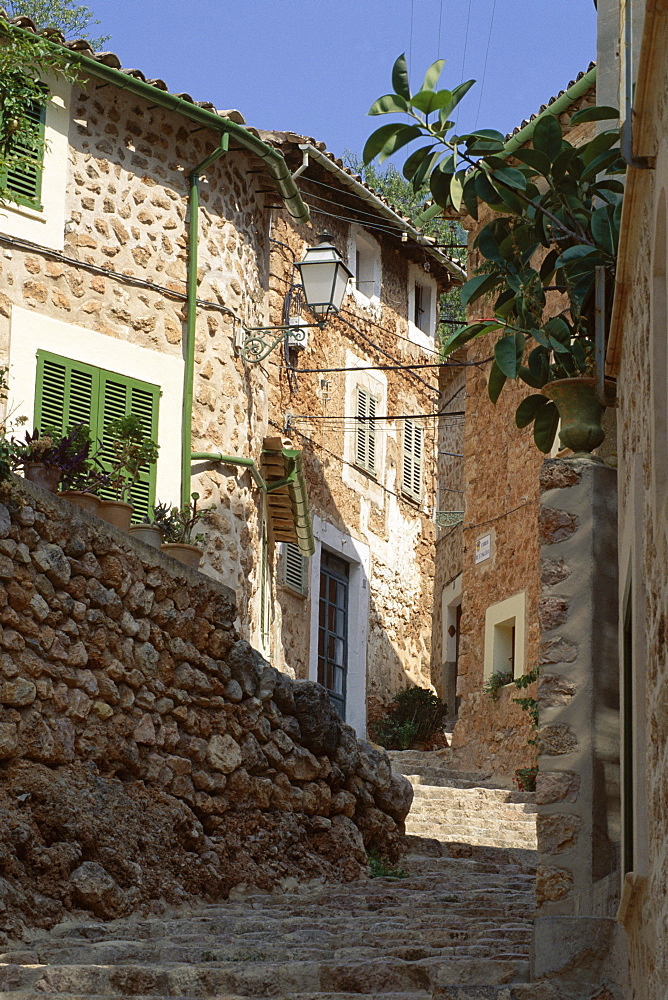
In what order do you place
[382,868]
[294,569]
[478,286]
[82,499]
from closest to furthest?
[478,286]
[82,499]
[382,868]
[294,569]

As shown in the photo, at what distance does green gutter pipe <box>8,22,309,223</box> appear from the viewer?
43.1 feet

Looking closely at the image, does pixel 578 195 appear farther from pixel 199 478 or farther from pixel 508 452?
pixel 508 452

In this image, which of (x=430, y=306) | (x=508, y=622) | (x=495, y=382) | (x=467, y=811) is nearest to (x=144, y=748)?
(x=495, y=382)

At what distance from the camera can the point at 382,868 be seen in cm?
1109

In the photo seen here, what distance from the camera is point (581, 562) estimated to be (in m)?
7.25

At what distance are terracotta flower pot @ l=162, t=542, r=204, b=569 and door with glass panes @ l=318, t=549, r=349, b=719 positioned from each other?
742cm

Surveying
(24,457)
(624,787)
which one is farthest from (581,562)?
(24,457)

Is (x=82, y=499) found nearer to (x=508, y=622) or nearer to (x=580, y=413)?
(x=580, y=413)

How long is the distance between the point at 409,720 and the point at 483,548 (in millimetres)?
2546

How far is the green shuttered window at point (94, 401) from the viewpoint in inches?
499

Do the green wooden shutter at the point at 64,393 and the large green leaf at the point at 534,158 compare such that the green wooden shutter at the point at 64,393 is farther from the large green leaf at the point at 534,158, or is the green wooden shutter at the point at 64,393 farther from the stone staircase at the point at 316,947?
the large green leaf at the point at 534,158

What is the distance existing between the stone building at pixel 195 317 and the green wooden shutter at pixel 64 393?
0.05 feet

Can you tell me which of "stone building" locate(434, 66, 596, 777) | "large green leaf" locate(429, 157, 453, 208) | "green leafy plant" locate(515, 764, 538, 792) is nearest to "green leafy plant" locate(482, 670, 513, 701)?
"stone building" locate(434, 66, 596, 777)

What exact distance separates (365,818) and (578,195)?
5.33 m
